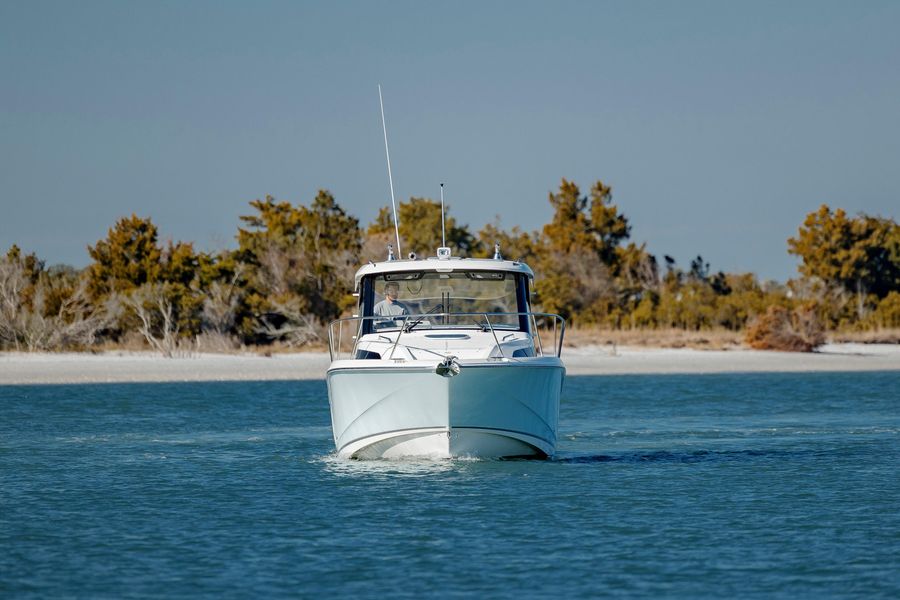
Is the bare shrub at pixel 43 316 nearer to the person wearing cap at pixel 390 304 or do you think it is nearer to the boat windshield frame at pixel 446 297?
the boat windshield frame at pixel 446 297

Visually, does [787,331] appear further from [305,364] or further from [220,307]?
[220,307]

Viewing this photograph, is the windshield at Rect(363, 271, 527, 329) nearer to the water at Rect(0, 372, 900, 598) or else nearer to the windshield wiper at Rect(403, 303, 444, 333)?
the windshield wiper at Rect(403, 303, 444, 333)

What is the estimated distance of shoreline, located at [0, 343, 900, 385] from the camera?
39.2 meters

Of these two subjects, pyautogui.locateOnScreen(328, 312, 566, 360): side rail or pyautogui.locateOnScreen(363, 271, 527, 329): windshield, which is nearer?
pyautogui.locateOnScreen(328, 312, 566, 360): side rail

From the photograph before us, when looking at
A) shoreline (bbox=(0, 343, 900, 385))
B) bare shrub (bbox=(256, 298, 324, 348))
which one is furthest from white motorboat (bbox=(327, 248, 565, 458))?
bare shrub (bbox=(256, 298, 324, 348))

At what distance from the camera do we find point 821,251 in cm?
5881

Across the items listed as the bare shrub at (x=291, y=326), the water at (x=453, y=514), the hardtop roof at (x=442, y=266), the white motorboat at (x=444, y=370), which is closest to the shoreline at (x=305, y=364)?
the bare shrub at (x=291, y=326)

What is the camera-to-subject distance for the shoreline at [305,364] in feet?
129

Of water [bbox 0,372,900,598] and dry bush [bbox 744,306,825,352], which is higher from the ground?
dry bush [bbox 744,306,825,352]

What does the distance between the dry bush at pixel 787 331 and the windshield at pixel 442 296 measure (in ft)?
103

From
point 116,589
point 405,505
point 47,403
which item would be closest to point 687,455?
point 405,505

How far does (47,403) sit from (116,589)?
2128 centimetres

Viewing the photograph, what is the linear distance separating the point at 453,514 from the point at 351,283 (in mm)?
35057

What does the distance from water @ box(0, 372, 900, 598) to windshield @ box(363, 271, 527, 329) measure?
1.86 meters
